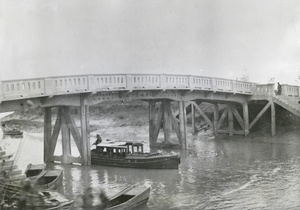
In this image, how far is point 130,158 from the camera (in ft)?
62.3

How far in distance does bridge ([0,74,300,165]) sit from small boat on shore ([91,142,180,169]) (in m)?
0.78

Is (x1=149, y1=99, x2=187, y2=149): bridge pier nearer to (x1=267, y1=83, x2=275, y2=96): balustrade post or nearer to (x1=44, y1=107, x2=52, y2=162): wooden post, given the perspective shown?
(x1=267, y1=83, x2=275, y2=96): balustrade post

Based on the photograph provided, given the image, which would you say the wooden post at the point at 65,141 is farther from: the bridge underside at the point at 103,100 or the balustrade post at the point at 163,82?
the balustrade post at the point at 163,82

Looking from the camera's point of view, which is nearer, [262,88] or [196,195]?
[196,195]

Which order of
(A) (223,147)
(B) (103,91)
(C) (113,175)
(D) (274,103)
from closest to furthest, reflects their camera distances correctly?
1. (C) (113,175)
2. (B) (103,91)
3. (A) (223,147)
4. (D) (274,103)

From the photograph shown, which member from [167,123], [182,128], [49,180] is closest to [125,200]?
[49,180]

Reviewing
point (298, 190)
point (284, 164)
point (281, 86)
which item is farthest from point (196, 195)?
point (281, 86)

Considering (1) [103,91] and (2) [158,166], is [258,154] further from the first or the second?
(1) [103,91]

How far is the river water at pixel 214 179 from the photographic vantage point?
12.7 metres

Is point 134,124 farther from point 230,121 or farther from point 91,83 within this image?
point 91,83

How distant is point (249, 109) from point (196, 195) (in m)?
20.2

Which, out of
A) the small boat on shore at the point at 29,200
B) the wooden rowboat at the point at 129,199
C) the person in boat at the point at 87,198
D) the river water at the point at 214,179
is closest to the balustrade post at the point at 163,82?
the river water at the point at 214,179

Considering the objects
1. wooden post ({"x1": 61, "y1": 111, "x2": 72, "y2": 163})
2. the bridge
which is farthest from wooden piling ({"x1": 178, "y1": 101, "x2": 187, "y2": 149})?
wooden post ({"x1": 61, "y1": 111, "x2": 72, "y2": 163})

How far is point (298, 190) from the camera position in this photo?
13719mm
